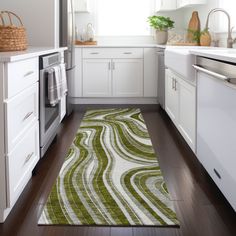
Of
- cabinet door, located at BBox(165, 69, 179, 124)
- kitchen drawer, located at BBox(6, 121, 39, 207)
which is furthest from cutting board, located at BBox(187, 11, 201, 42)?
kitchen drawer, located at BBox(6, 121, 39, 207)

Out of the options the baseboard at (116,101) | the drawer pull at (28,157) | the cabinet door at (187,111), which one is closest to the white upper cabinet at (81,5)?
the baseboard at (116,101)

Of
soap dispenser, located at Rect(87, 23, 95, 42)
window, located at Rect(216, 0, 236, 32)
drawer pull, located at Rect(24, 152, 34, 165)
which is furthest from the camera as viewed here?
soap dispenser, located at Rect(87, 23, 95, 42)

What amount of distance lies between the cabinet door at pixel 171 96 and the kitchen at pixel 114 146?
0.06ft

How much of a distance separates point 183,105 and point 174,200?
4.04 feet

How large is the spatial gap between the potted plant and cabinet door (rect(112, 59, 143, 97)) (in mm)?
523

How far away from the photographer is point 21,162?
2230mm

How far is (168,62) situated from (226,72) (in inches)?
76.8

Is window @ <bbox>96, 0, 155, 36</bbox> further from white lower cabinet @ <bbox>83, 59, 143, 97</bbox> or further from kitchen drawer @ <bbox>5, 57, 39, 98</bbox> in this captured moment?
kitchen drawer @ <bbox>5, 57, 39, 98</bbox>

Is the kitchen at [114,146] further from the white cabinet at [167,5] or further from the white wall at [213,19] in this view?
the white cabinet at [167,5]

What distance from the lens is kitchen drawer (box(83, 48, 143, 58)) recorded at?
5.50m

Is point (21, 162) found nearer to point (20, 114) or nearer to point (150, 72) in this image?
point (20, 114)

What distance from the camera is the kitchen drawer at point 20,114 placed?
1.96 m

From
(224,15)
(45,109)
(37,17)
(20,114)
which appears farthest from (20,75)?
(224,15)

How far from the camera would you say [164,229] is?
1911 mm
